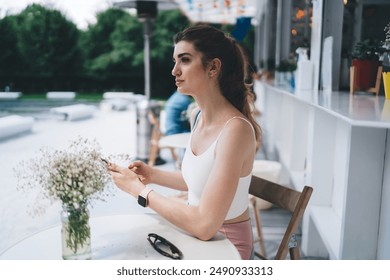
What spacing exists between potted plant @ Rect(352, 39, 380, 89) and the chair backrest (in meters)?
1.20

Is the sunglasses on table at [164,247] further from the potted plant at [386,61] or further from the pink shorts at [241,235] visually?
the potted plant at [386,61]

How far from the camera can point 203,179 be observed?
141 centimetres

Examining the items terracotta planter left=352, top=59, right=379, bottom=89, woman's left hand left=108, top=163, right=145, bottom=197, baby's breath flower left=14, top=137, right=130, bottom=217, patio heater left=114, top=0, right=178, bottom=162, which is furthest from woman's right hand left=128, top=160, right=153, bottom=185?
patio heater left=114, top=0, right=178, bottom=162

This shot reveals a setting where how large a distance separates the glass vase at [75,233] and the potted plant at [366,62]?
1.96 m

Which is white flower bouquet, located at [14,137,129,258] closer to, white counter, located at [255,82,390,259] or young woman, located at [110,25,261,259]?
young woman, located at [110,25,261,259]

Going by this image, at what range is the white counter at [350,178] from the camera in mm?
1857

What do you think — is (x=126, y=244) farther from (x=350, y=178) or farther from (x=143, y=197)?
(x=350, y=178)

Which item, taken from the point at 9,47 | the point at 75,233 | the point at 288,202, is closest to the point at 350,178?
the point at 288,202

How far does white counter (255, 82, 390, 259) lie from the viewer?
1.86 m

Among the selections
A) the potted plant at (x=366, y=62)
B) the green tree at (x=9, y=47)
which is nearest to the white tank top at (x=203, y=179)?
the potted plant at (x=366, y=62)

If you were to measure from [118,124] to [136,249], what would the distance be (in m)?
8.96

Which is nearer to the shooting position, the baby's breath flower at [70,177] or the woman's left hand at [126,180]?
the baby's breath flower at [70,177]

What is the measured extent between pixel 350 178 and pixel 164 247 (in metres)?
1.07
